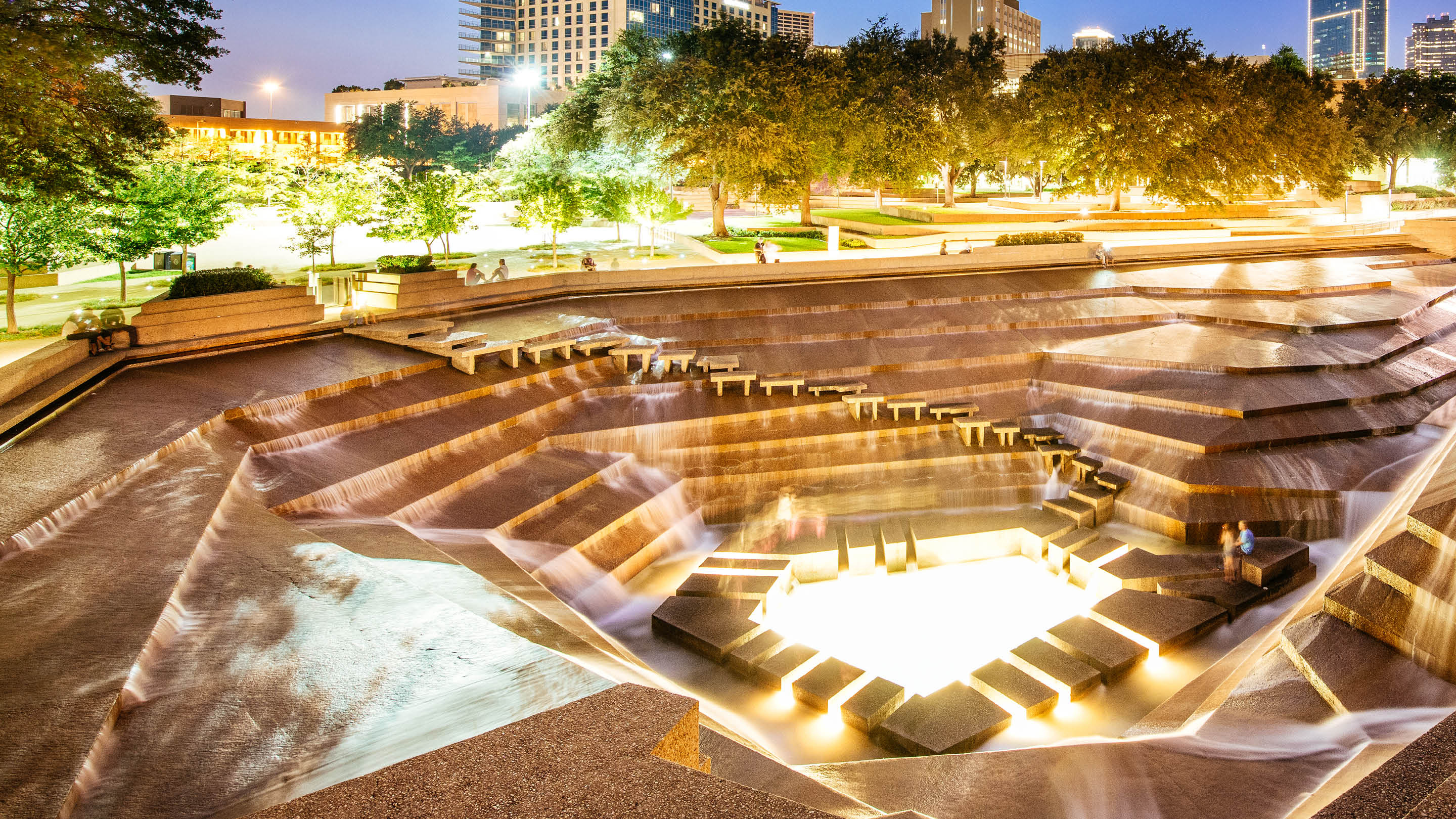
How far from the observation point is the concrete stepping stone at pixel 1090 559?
10.2 metres

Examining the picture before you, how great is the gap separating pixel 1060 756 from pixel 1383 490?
8110mm

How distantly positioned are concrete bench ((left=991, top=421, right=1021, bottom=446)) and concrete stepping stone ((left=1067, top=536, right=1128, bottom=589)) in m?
2.98

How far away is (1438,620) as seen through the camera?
5.54 metres

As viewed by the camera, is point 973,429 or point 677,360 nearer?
point 973,429

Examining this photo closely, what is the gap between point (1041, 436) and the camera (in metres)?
13.4

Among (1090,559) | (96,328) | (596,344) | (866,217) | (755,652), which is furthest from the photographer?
(866,217)

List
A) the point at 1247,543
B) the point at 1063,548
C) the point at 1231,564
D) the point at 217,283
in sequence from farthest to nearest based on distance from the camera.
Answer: the point at 217,283 < the point at 1063,548 < the point at 1247,543 < the point at 1231,564

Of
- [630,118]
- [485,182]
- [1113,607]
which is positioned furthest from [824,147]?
[1113,607]

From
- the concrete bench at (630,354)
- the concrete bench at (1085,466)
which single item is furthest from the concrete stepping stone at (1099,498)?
the concrete bench at (630,354)

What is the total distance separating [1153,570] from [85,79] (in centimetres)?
1617

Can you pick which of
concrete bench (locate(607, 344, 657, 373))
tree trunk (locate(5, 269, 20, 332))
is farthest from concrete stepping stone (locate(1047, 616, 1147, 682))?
tree trunk (locate(5, 269, 20, 332))

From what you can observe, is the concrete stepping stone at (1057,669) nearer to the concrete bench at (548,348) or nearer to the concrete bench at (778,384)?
the concrete bench at (778,384)

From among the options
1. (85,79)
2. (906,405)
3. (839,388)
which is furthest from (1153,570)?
(85,79)

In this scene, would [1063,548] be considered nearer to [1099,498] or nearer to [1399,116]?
[1099,498]
